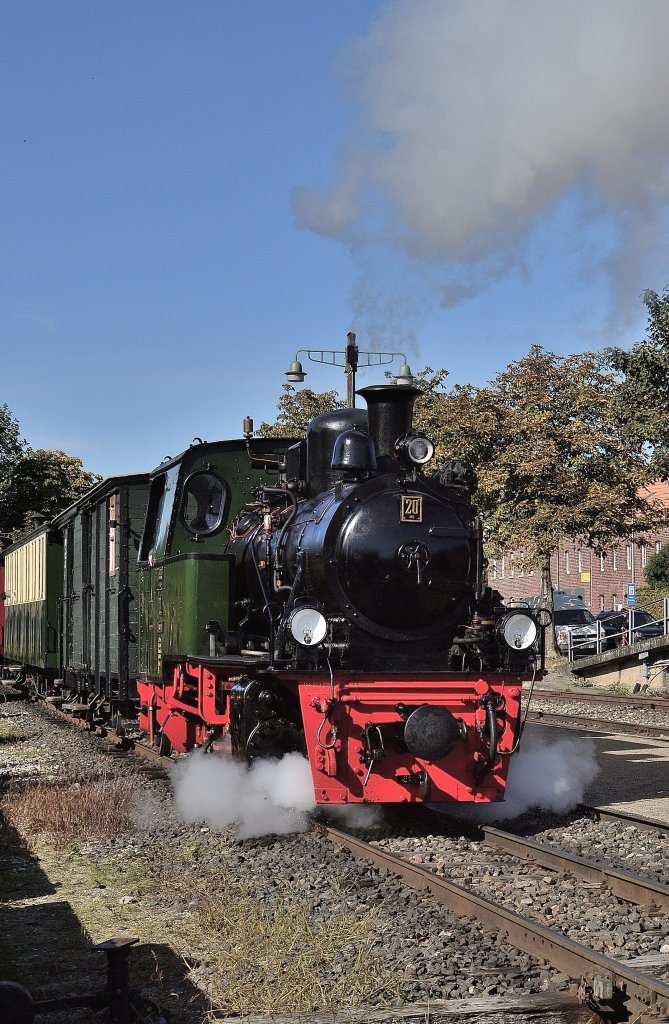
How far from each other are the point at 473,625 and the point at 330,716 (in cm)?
136

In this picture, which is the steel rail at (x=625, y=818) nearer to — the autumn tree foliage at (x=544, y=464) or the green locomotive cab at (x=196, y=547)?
the green locomotive cab at (x=196, y=547)

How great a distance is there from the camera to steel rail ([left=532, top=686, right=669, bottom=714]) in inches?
732

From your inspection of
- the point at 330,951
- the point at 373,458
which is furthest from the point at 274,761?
the point at 330,951

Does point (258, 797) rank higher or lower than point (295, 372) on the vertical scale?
lower

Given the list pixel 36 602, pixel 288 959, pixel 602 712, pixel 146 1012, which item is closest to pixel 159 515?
pixel 288 959

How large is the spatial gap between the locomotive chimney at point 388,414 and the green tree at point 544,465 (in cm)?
1739

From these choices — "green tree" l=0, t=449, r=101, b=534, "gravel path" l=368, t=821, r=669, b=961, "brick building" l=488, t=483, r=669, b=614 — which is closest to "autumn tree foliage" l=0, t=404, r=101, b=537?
"green tree" l=0, t=449, r=101, b=534

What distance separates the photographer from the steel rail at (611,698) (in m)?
18.6

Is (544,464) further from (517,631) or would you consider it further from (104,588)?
(517,631)

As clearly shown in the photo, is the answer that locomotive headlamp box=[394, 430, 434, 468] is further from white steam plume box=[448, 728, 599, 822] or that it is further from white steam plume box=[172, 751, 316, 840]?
white steam plume box=[448, 728, 599, 822]

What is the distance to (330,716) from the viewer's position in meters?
7.86

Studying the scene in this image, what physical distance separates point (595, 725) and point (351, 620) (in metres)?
8.99

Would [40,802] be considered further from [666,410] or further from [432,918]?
[666,410]

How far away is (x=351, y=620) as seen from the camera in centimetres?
825
